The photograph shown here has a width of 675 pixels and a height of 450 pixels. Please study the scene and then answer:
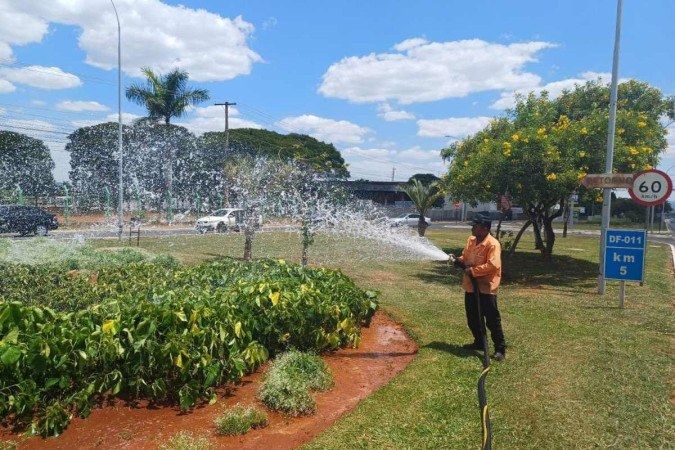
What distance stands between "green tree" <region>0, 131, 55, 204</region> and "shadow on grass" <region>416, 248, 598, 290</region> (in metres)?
30.8

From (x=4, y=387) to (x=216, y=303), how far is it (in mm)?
1796

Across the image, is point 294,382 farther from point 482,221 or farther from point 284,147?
point 284,147

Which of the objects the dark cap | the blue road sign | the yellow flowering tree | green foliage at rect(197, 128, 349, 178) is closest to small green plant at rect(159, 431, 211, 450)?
the dark cap

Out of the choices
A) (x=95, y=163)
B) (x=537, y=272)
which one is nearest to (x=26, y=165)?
(x=95, y=163)

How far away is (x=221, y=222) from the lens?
94.2 feet

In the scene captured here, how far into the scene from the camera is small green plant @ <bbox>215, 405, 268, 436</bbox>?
389 centimetres

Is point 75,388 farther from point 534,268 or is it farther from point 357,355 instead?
point 534,268

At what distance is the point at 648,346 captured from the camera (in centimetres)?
648

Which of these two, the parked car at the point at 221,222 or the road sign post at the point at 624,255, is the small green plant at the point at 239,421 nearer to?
the road sign post at the point at 624,255

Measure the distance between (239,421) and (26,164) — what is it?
39930mm

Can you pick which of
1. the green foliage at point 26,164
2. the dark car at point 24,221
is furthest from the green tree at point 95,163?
the dark car at point 24,221

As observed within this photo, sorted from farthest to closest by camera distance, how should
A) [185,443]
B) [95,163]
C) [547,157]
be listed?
[95,163] → [547,157] → [185,443]

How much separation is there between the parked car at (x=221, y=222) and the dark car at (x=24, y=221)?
7.00 metres

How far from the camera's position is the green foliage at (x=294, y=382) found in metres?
4.33
